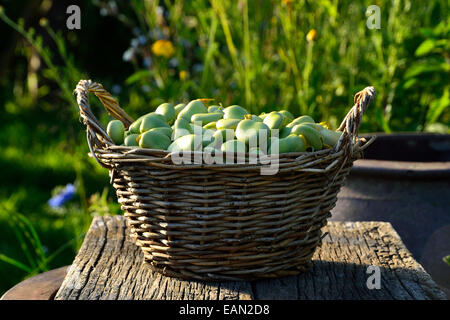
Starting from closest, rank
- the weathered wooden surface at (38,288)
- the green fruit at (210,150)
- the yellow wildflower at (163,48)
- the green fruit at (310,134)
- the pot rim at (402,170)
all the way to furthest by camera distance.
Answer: the green fruit at (210,150), the green fruit at (310,134), the weathered wooden surface at (38,288), the pot rim at (402,170), the yellow wildflower at (163,48)

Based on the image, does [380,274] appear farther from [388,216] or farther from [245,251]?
[388,216]

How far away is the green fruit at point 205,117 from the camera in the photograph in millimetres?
1394

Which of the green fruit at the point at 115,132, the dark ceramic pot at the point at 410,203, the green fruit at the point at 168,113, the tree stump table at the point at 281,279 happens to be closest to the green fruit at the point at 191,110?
the green fruit at the point at 168,113

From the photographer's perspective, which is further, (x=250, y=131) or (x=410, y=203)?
(x=410, y=203)

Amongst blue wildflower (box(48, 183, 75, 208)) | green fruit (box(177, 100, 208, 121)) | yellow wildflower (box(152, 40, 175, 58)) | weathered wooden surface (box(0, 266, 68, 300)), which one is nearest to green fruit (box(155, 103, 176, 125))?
green fruit (box(177, 100, 208, 121))

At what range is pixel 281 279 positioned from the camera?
139cm

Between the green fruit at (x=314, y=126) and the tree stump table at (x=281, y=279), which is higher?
the green fruit at (x=314, y=126)

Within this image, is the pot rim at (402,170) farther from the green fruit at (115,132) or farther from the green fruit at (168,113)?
the green fruit at (115,132)

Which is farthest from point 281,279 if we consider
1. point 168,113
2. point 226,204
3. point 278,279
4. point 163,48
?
point 163,48

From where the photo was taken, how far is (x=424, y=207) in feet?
6.11

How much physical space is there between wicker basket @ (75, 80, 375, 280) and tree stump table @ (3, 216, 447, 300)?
0.13ft

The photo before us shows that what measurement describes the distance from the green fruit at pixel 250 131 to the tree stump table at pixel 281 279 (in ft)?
1.06

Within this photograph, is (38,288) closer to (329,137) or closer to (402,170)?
(329,137)

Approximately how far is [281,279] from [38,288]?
1.86 feet
